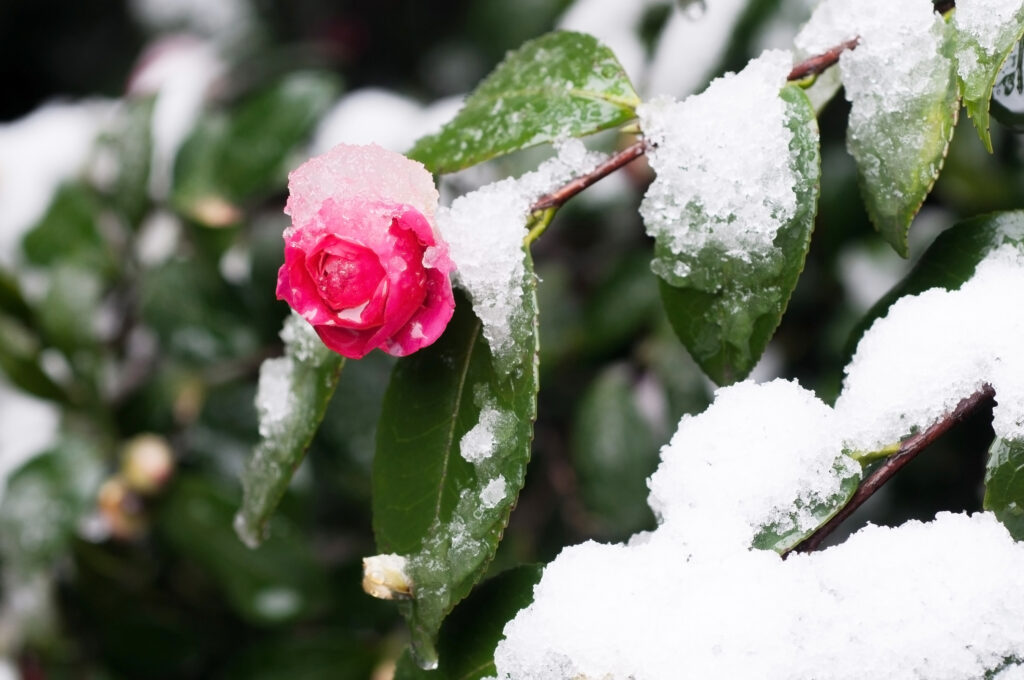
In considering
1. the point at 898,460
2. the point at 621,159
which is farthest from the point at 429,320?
the point at 898,460

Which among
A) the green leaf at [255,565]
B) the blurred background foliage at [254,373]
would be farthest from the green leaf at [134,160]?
the green leaf at [255,565]

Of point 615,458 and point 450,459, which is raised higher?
point 450,459

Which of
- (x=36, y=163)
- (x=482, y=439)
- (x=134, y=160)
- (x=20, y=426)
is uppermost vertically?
(x=482, y=439)

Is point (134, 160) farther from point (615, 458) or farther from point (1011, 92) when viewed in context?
point (1011, 92)

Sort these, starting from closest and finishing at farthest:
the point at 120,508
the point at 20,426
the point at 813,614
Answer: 1. the point at 813,614
2. the point at 120,508
3. the point at 20,426

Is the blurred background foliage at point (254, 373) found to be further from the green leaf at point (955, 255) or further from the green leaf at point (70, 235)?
the green leaf at point (955, 255)

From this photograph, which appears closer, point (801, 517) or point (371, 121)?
A: point (801, 517)

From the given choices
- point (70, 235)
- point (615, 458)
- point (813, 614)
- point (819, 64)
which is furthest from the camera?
point (70, 235)
